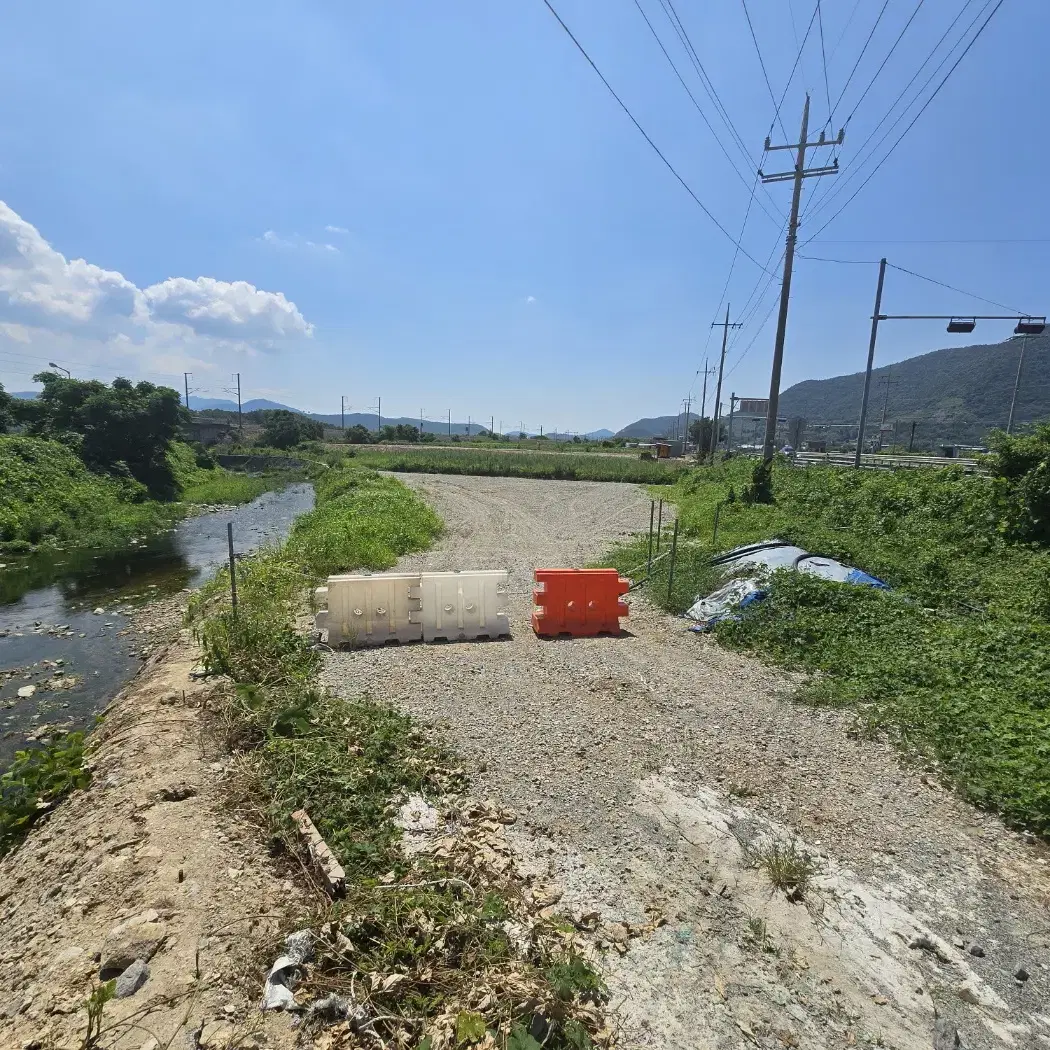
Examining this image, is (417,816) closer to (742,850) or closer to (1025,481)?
(742,850)

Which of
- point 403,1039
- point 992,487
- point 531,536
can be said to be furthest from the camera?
point 531,536

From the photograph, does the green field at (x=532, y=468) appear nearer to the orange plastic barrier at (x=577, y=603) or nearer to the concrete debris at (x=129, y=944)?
the orange plastic barrier at (x=577, y=603)

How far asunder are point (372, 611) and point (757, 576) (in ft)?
20.7

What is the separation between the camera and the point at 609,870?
12.7ft

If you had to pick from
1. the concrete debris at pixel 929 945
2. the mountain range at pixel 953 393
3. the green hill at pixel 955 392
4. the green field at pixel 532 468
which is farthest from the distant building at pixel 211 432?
the green hill at pixel 955 392

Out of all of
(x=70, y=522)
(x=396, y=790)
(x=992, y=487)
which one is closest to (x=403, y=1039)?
(x=396, y=790)

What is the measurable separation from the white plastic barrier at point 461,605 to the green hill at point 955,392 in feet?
245

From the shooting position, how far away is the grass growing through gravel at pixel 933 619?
5293 mm

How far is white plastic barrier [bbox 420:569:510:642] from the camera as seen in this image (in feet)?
28.2

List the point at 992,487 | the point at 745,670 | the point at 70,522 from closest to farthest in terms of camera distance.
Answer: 1. the point at 745,670
2. the point at 992,487
3. the point at 70,522

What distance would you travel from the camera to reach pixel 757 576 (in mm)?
9789

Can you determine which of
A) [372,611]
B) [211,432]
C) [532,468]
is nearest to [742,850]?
[372,611]

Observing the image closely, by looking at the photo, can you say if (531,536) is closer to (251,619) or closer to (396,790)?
(251,619)

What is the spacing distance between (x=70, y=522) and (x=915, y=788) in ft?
84.4
